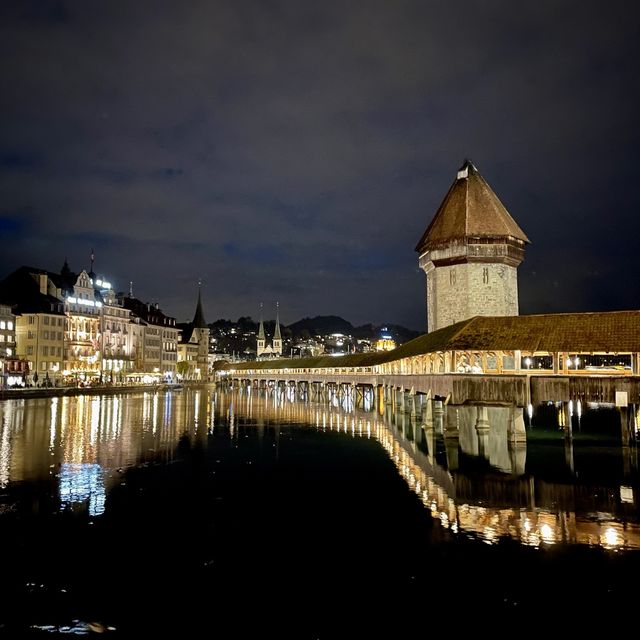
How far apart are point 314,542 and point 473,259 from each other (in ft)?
112

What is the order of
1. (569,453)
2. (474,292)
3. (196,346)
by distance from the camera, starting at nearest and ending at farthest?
(569,453) → (474,292) → (196,346)

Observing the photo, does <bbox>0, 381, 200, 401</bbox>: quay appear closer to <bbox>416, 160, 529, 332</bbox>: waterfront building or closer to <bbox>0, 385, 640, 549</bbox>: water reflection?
<bbox>0, 385, 640, 549</bbox>: water reflection

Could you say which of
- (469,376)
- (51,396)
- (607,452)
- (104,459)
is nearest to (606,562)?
(469,376)

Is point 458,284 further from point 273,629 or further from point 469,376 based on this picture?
point 273,629

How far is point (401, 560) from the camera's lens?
11367 mm

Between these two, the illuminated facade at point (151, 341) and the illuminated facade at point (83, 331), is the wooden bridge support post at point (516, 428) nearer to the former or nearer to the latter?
the illuminated facade at point (83, 331)

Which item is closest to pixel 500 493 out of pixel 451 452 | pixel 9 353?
pixel 451 452

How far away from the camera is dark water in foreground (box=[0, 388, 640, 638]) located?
29.3 feet

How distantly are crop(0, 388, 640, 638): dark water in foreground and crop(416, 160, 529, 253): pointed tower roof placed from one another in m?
22.9

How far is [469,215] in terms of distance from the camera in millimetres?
44906

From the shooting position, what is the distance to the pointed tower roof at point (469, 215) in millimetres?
43969

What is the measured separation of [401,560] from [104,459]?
15.2 metres

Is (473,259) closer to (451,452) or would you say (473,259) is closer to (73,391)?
(451,452)

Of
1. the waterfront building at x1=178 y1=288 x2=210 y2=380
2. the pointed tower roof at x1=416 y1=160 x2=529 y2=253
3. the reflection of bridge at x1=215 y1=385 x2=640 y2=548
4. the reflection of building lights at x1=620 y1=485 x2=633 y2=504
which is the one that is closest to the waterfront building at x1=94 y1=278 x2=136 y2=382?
the waterfront building at x1=178 y1=288 x2=210 y2=380
